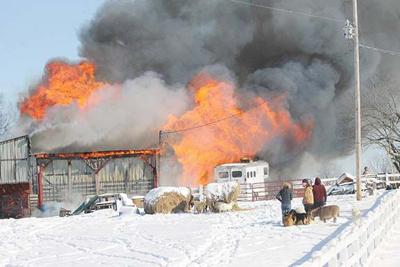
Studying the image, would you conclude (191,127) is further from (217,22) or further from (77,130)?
(217,22)

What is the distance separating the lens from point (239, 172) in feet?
148

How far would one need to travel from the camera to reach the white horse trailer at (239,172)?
44.9m

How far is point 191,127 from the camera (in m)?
49.1

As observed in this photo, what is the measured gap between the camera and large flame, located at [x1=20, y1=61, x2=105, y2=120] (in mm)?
49125

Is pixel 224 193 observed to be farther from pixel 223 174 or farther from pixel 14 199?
pixel 14 199

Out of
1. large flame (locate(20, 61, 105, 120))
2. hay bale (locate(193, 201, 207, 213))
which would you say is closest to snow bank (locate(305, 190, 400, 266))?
hay bale (locate(193, 201, 207, 213))

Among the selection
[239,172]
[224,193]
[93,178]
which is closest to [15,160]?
[93,178]

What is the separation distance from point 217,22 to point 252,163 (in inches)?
675

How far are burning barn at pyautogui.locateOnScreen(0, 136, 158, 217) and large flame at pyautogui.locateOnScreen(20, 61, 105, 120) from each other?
216 inches

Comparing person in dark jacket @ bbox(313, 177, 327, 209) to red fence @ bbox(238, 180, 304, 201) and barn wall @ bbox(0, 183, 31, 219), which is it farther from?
barn wall @ bbox(0, 183, 31, 219)

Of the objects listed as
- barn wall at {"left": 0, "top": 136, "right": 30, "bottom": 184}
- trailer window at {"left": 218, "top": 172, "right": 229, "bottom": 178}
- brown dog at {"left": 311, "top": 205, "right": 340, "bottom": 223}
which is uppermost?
barn wall at {"left": 0, "top": 136, "right": 30, "bottom": 184}

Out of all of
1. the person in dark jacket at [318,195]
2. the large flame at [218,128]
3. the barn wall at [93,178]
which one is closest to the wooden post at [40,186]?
the barn wall at [93,178]

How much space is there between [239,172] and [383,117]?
17199 millimetres

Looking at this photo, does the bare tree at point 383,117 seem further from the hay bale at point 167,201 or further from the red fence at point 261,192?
the hay bale at point 167,201
